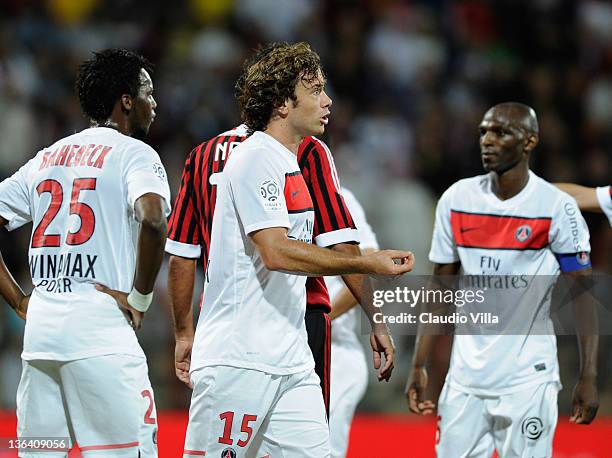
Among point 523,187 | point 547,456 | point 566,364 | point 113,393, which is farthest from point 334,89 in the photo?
point 113,393

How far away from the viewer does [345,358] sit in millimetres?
6828

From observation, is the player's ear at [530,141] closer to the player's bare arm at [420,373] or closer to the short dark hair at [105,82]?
the player's bare arm at [420,373]

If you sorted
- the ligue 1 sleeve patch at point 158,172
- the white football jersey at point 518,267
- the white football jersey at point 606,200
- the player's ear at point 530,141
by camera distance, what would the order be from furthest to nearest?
the white football jersey at point 606,200, the player's ear at point 530,141, the white football jersey at point 518,267, the ligue 1 sleeve patch at point 158,172

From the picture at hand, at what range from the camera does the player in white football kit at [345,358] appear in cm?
658

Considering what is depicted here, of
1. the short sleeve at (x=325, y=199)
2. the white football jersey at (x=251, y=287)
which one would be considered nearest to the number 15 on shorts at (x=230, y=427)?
the white football jersey at (x=251, y=287)

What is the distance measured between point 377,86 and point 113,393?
7499 mm

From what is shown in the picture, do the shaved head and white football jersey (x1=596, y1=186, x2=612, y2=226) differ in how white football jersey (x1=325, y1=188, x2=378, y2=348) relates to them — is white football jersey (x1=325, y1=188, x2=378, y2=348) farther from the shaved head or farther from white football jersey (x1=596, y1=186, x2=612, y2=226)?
white football jersey (x1=596, y1=186, x2=612, y2=226)

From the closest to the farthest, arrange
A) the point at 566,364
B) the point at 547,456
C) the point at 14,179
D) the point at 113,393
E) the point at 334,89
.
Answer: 1. the point at 113,393
2. the point at 14,179
3. the point at 547,456
4. the point at 566,364
5. the point at 334,89

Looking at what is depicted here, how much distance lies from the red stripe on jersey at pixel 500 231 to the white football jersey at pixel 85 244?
187cm

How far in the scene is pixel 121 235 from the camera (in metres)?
4.80

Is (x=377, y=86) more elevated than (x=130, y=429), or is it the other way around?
(x=377, y=86)

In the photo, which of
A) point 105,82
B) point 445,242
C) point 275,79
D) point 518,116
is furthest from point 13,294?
point 518,116

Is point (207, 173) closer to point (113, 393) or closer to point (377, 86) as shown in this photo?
point (113, 393)

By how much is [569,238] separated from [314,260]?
200 centimetres
